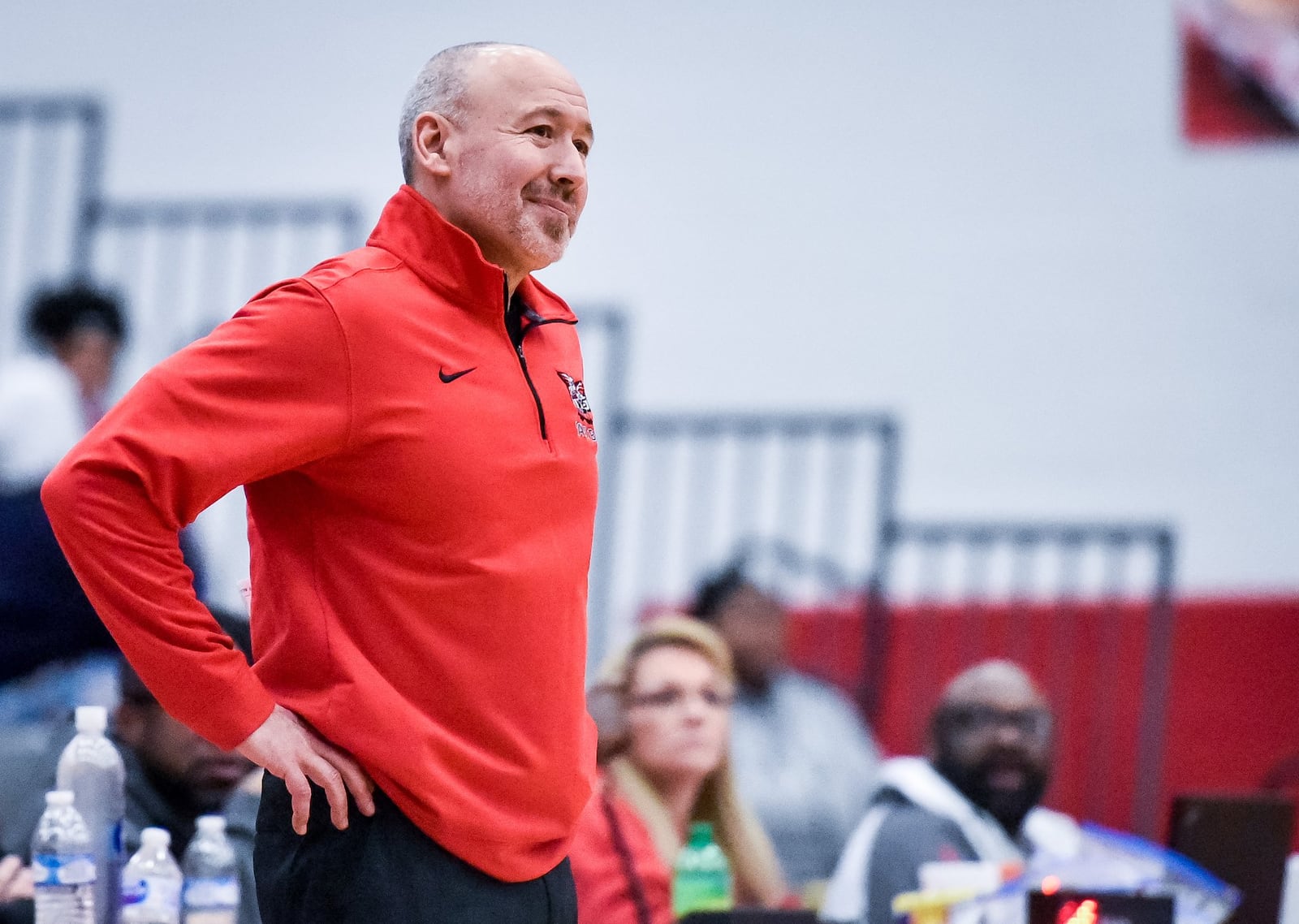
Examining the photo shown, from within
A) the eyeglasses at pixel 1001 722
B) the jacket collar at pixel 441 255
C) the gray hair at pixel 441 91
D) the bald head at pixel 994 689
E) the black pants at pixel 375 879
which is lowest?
the eyeglasses at pixel 1001 722

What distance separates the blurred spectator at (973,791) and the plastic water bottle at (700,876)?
267 mm

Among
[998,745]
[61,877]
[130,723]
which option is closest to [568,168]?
[61,877]

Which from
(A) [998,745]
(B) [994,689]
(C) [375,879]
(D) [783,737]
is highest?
Result: (C) [375,879]

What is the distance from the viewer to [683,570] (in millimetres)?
6293

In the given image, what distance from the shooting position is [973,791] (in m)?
3.86

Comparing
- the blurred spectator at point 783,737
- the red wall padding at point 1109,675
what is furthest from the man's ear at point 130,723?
the red wall padding at point 1109,675

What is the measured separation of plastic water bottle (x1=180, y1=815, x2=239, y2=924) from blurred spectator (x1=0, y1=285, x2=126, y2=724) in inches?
32.7

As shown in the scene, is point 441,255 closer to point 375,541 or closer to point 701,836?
point 375,541

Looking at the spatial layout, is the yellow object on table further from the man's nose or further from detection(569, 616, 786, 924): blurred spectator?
the man's nose

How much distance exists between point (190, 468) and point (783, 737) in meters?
3.59

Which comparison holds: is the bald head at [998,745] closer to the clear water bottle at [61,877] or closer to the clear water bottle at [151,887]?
the clear water bottle at [151,887]

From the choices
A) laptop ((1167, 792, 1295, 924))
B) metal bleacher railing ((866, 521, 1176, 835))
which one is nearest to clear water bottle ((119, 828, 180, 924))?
laptop ((1167, 792, 1295, 924))

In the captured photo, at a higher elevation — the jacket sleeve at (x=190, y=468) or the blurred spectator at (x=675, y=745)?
the jacket sleeve at (x=190, y=468)

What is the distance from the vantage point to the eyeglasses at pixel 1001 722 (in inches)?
153
